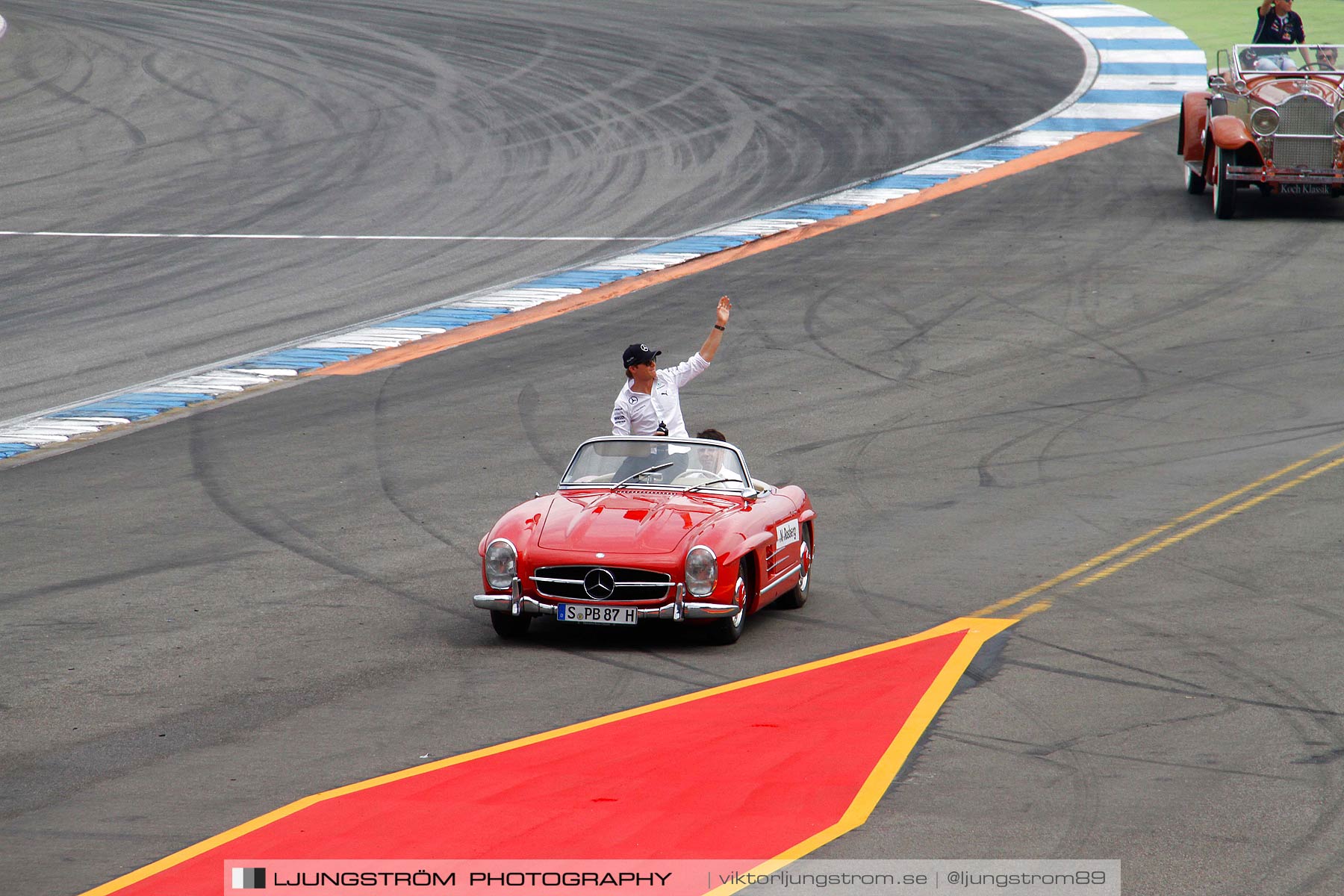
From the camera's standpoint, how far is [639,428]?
11758 mm

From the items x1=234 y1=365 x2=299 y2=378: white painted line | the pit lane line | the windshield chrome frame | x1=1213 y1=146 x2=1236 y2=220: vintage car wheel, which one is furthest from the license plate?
x1=1213 y1=146 x2=1236 y2=220: vintage car wheel

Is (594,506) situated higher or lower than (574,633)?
higher

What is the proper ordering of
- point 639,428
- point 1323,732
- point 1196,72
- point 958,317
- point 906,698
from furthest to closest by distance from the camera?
1. point 1196,72
2. point 958,317
3. point 639,428
4. point 906,698
5. point 1323,732

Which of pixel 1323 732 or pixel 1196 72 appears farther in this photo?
pixel 1196 72

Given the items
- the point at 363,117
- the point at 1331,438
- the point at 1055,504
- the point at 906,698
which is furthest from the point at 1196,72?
the point at 906,698

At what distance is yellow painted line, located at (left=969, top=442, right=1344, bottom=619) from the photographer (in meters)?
10.9

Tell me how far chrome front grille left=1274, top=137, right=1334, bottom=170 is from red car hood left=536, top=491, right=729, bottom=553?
1404 cm

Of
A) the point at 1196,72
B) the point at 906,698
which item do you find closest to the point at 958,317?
the point at 906,698

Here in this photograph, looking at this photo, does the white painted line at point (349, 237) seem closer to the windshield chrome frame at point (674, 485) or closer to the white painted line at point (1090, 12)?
the windshield chrome frame at point (674, 485)

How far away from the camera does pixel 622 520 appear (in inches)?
409

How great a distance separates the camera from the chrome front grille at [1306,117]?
71.2 ft

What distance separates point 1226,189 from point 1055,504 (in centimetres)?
1114

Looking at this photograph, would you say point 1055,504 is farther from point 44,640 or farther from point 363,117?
point 363,117

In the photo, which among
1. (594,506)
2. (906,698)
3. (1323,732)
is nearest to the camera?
(1323,732)
